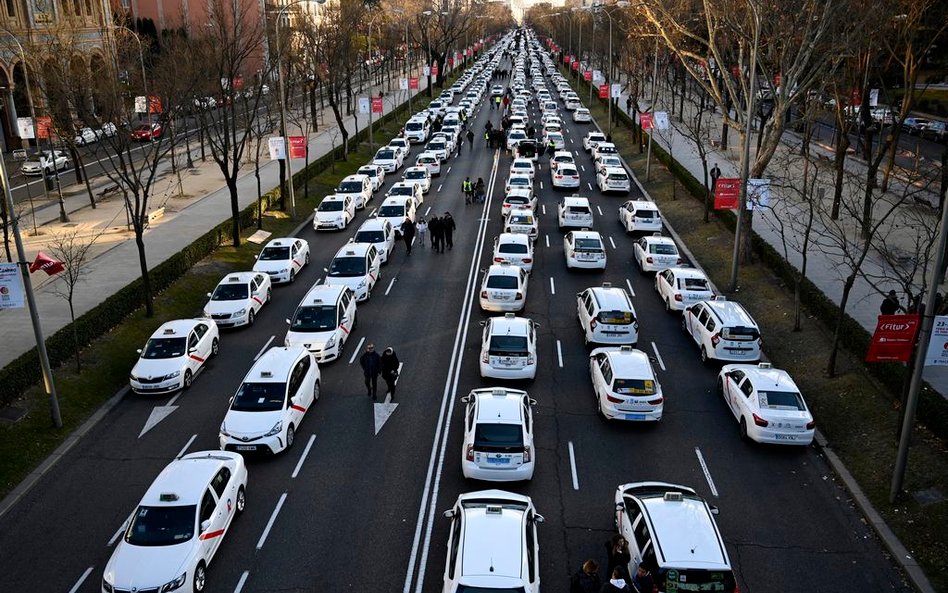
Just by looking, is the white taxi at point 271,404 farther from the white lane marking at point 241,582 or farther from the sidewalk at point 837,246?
the sidewalk at point 837,246

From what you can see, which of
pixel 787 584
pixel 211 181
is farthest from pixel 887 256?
pixel 211 181

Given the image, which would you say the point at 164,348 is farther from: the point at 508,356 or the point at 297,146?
the point at 297,146

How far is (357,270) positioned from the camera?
93.9ft

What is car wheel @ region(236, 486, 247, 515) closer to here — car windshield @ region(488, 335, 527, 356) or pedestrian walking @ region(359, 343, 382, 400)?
pedestrian walking @ region(359, 343, 382, 400)

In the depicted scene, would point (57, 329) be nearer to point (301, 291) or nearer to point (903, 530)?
point (301, 291)

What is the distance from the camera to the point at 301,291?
2964 cm

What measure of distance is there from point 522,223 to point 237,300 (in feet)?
44.1

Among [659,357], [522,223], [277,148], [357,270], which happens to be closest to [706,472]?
[659,357]

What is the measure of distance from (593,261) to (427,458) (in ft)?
49.1

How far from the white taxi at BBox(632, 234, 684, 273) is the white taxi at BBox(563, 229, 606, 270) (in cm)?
165

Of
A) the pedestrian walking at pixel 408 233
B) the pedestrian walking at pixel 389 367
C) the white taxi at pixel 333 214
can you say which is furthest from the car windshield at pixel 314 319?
the white taxi at pixel 333 214

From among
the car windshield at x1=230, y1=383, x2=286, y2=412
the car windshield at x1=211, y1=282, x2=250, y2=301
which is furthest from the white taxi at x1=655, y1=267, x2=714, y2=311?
the car windshield at x1=211, y1=282, x2=250, y2=301

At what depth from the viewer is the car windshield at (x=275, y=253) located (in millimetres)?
30703

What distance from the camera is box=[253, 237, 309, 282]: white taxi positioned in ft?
98.6
